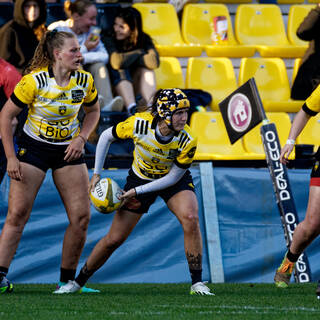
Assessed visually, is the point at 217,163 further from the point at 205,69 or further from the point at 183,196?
the point at 183,196

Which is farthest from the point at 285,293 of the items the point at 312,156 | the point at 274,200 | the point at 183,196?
the point at 312,156

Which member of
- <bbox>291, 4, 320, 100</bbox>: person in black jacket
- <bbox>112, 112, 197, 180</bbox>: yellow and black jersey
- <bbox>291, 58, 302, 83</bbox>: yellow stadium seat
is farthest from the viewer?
<bbox>291, 58, 302, 83</bbox>: yellow stadium seat

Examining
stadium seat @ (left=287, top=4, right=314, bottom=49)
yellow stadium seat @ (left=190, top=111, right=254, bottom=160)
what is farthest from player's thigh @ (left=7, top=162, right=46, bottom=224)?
stadium seat @ (left=287, top=4, right=314, bottom=49)

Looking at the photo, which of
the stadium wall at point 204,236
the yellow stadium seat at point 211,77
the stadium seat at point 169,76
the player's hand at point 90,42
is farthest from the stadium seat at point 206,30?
the stadium wall at point 204,236

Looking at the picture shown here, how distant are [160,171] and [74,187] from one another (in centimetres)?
61

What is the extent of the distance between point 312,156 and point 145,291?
10.1 ft

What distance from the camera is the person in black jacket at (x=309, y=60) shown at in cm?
1023

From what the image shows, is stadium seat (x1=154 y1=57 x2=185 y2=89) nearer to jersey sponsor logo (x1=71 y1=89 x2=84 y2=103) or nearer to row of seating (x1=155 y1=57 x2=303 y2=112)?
row of seating (x1=155 y1=57 x2=303 y2=112)

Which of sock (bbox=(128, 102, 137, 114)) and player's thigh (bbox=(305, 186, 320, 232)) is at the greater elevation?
player's thigh (bbox=(305, 186, 320, 232))

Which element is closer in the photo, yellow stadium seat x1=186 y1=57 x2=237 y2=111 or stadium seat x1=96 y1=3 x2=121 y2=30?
stadium seat x1=96 y1=3 x2=121 y2=30

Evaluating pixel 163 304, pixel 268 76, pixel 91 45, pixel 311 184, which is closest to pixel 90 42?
pixel 91 45

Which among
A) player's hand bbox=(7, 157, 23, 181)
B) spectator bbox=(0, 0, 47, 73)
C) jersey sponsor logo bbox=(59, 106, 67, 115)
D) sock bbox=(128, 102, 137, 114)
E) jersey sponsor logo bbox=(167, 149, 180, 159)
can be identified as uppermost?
jersey sponsor logo bbox=(59, 106, 67, 115)

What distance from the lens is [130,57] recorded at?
9.71 meters

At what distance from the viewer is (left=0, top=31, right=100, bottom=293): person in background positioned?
600 centimetres
